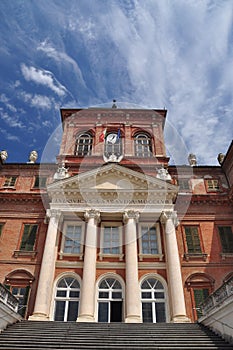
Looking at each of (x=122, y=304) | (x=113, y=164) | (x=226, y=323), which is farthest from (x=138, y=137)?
(x=226, y=323)

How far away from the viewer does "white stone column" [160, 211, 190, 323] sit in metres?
17.0

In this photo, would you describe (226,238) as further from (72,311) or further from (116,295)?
(72,311)

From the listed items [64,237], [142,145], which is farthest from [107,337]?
[142,145]

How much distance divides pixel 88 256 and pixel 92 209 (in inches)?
139

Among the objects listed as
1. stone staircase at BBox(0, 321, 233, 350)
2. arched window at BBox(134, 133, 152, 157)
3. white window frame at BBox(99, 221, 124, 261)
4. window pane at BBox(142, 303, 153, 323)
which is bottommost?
stone staircase at BBox(0, 321, 233, 350)

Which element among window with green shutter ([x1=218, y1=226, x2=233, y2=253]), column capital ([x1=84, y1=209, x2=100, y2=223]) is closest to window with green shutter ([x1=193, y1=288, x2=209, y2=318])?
window with green shutter ([x1=218, y1=226, x2=233, y2=253])

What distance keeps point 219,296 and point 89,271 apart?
860cm

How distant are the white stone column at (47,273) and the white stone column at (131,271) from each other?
198 inches

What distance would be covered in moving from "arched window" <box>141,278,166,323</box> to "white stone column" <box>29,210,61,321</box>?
6299 millimetres

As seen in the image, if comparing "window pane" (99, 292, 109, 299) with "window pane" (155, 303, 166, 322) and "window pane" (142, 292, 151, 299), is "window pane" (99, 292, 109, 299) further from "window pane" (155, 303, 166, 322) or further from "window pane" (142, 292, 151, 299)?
"window pane" (155, 303, 166, 322)

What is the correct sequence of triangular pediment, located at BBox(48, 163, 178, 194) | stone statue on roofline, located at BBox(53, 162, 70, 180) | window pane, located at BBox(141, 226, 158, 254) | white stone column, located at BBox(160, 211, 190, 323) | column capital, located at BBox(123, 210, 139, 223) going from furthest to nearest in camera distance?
stone statue on roofline, located at BBox(53, 162, 70, 180) → triangular pediment, located at BBox(48, 163, 178, 194) → window pane, located at BBox(141, 226, 158, 254) → column capital, located at BBox(123, 210, 139, 223) → white stone column, located at BBox(160, 211, 190, 323)

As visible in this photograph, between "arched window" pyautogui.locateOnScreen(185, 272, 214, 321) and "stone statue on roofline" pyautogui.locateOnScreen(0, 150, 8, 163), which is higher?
"stone statue on roofline" pyautogui.locateOnScreen(0, 150, 8, 163)

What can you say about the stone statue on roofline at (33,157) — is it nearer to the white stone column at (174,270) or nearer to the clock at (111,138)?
the clock at (111,138)

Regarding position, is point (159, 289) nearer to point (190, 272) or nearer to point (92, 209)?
point (190, 272)
